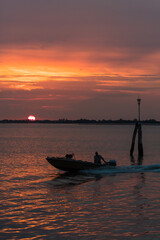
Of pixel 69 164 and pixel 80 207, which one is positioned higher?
pixel 69 164

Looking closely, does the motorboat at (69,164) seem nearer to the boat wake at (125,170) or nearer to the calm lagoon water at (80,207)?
the boat wake at (125,170)

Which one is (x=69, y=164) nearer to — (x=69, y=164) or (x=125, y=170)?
(x=69, y=164)

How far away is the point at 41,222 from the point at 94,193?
6917mm

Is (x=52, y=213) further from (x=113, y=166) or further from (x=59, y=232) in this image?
(x=113, y=166)

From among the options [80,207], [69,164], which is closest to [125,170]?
[69,164]

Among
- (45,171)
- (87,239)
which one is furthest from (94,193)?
(45,171)

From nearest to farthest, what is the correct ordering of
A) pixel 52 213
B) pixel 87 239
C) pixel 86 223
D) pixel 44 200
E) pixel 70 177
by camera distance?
pixel 87 239 < pixel 86 223 < pixel 52 213 < pixel 44 200 < pixel 70 177

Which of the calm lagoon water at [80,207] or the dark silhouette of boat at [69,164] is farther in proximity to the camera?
the dark silhouette of boat at [69,164]

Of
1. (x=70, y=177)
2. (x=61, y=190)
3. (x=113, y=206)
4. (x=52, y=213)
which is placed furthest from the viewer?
(x=70, y=177)

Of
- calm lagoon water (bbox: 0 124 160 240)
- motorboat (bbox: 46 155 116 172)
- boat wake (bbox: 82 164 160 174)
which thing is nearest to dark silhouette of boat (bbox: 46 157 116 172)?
motorboat (bbox: 46 155 116 172)

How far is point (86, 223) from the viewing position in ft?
49.4

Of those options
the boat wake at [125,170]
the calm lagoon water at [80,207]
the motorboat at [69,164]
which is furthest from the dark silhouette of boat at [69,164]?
the calm lagoon water at [80,207]

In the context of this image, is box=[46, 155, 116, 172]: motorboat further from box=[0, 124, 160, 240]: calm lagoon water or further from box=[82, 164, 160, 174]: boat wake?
box=[0, 124, 160, 240]: calm lagoon water

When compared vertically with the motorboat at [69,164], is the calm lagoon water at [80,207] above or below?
below
